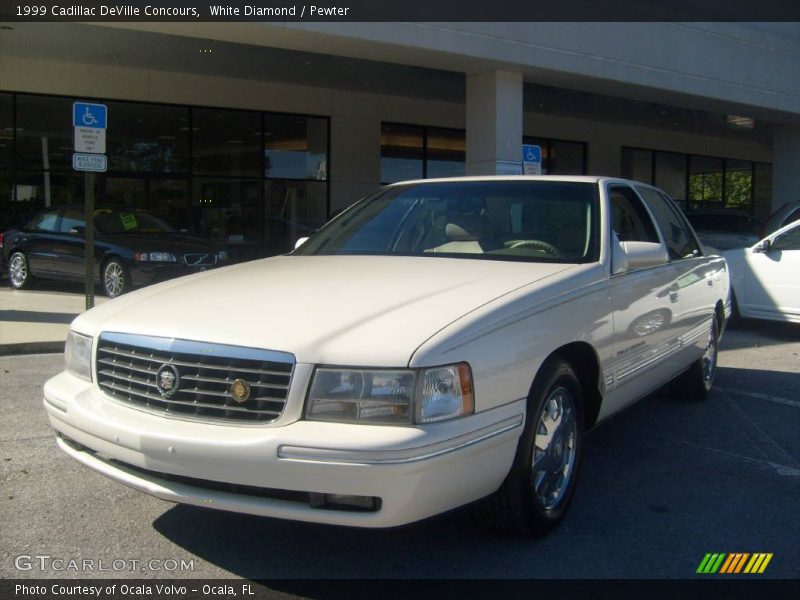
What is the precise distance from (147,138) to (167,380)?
1595cm

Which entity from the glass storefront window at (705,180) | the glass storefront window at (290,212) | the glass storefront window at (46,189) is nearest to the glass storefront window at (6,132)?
the glass storefront window at (46,189)

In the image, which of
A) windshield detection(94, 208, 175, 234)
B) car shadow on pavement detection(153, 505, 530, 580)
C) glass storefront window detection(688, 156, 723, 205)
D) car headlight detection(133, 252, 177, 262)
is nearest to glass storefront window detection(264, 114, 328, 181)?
windshield detection(94, 208, 175, 234)

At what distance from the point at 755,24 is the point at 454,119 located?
7.26m

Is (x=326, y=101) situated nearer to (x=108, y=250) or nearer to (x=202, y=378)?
(x=108, y=250)

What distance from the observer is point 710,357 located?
655cm

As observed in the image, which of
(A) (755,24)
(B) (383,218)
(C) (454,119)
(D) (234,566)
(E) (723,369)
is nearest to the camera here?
(D) (234,566)

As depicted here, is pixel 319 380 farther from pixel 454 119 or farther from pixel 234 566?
pixel 454 119

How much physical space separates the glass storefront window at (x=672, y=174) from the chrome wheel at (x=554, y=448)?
2349 centimetres

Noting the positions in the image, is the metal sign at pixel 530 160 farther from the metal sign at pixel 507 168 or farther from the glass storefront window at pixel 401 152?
the glass storefront window at pixel 401 152

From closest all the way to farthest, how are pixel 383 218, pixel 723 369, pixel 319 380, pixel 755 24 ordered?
pixel 319 380, pixel 383 218, pixel 723 369, pixel 755 24

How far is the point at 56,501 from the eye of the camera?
163 inches

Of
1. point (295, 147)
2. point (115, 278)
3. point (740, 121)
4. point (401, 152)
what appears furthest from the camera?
point (740, 121)

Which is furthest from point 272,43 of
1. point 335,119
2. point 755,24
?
point 755,24

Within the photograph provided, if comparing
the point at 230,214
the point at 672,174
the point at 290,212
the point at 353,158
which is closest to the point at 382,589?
the point at 230,214
